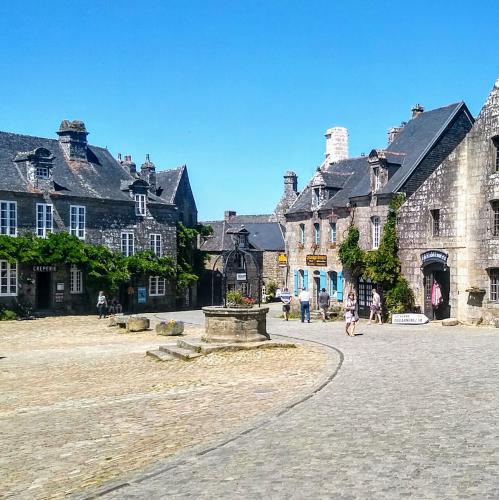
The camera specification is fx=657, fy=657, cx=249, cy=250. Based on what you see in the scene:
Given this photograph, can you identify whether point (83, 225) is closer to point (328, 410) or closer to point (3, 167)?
point (3, 167)

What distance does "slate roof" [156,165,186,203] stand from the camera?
39.6m

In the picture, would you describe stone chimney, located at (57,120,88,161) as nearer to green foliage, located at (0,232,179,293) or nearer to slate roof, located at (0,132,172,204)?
slate roof, located at (0,132,172,204)

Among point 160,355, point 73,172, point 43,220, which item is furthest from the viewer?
point 73,172

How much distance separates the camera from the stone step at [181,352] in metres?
15.6

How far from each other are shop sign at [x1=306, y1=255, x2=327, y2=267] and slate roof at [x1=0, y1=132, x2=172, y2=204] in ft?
31.1

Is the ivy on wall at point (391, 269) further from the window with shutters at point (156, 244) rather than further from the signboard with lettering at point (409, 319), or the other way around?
the window with shutters at point (156, 244)

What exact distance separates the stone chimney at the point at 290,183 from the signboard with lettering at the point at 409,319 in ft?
87.3

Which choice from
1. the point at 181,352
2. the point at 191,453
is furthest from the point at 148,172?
the point at 191,453

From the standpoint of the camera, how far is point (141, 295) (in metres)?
36.2

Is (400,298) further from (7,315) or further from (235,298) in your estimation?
(7,315)

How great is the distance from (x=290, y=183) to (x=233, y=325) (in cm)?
3484

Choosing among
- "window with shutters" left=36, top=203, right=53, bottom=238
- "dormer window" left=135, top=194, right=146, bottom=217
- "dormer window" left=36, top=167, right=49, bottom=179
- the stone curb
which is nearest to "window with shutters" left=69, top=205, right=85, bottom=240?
"window with shutters" left=36, top=203, right=53, bottom=238

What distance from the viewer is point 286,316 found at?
92.3 ft

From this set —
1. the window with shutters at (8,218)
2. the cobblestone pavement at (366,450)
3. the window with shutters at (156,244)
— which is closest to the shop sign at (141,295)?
the window with shutters at (156,244)
